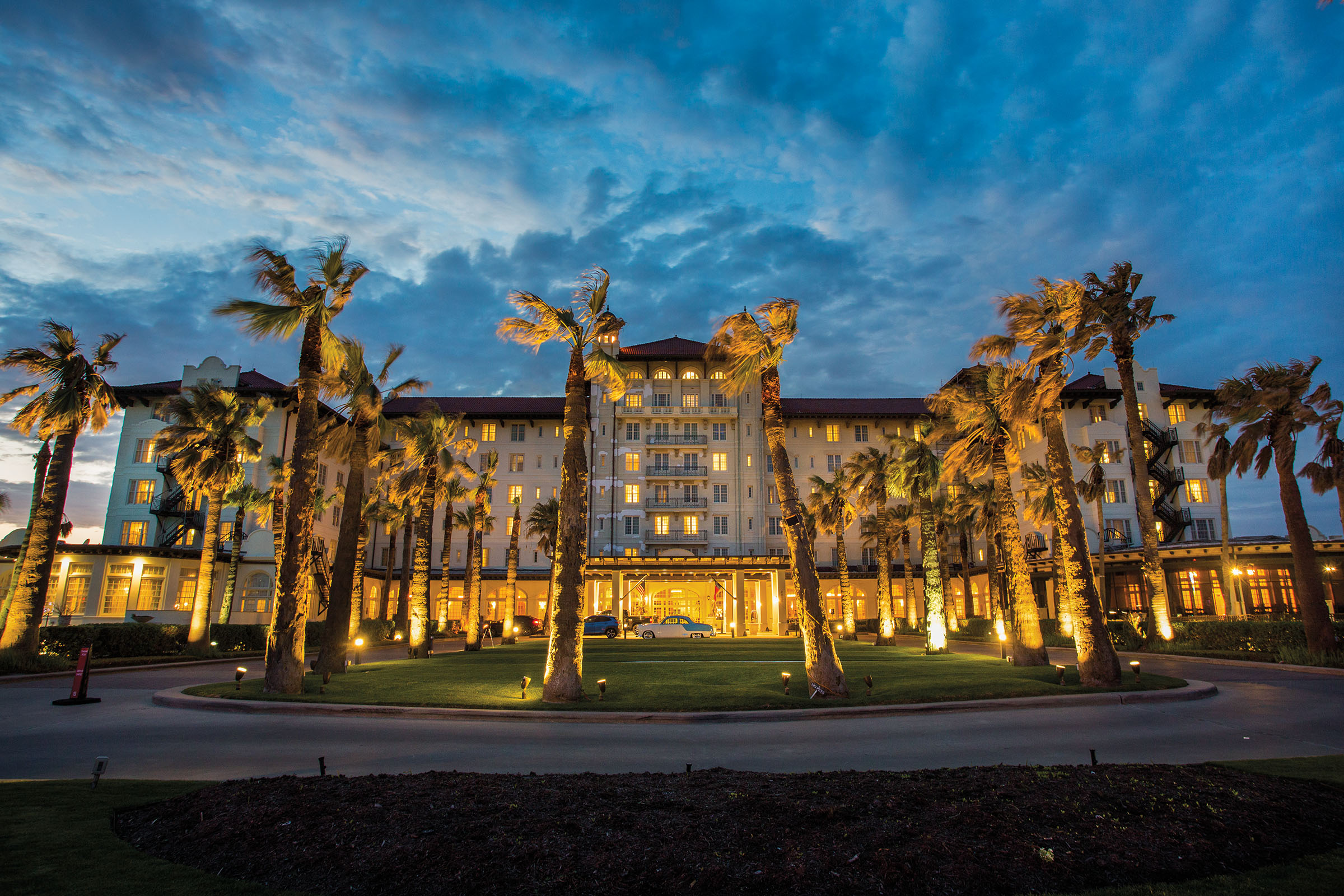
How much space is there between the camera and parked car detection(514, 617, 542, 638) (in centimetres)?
5056

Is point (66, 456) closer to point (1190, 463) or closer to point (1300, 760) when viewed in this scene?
point (1300, 760)

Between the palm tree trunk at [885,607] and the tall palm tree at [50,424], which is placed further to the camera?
the palm tree trunk at [885,607]

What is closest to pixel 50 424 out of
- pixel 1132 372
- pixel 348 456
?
pixel 348 456

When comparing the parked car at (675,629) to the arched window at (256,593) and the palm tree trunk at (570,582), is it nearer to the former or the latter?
the arched window at (256,593)

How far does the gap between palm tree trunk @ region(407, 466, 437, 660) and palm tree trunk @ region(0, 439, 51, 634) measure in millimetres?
11821

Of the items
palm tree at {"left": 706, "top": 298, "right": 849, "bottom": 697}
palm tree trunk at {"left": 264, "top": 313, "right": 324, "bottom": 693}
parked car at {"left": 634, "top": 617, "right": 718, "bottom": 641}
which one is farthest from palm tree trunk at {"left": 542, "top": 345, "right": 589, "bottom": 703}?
parked car at {"left": 634, "top": 617, "right": 718, "bottom": 641}

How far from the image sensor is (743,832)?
5305 millimetres

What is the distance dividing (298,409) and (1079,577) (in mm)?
19166

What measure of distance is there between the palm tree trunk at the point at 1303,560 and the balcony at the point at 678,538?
134 feet

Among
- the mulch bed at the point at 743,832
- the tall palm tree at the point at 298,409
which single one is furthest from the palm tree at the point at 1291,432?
the tall palm tree at the point at 298,409

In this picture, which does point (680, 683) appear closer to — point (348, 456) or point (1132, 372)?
point (348, 456)

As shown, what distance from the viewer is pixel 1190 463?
55719mm

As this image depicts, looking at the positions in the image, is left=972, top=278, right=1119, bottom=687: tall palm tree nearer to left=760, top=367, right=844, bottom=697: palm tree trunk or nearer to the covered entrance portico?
left=760, top=367, right=844, bottom=697: palm tree trunk

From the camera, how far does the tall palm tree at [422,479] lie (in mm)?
28109
